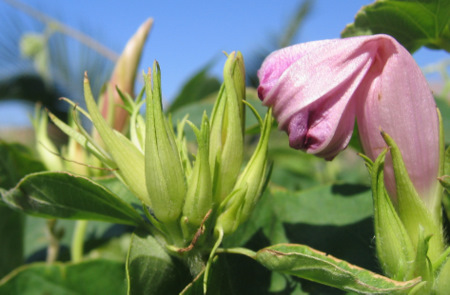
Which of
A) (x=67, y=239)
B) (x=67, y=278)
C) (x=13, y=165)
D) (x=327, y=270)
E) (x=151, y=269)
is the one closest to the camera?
(x=327, y=270)

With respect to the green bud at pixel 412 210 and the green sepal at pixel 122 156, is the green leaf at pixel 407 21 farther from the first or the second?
the green sepal at pixel 122 156

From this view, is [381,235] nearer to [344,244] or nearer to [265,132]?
[265,132]

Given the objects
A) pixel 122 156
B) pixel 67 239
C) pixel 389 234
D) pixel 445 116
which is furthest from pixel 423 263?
pixel 67 239

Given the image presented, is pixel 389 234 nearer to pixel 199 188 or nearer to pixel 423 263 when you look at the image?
pixel 423 263

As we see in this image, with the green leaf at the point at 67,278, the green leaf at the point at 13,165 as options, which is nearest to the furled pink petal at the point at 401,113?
the green leaf at the point at 67,278

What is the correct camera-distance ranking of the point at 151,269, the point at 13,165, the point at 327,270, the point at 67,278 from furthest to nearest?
the point at 13,165, the point at 67,278, the point at 151,269, the point at 327,270

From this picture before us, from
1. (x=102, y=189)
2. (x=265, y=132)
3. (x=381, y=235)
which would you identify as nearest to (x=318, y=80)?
(x=265, y=132)
